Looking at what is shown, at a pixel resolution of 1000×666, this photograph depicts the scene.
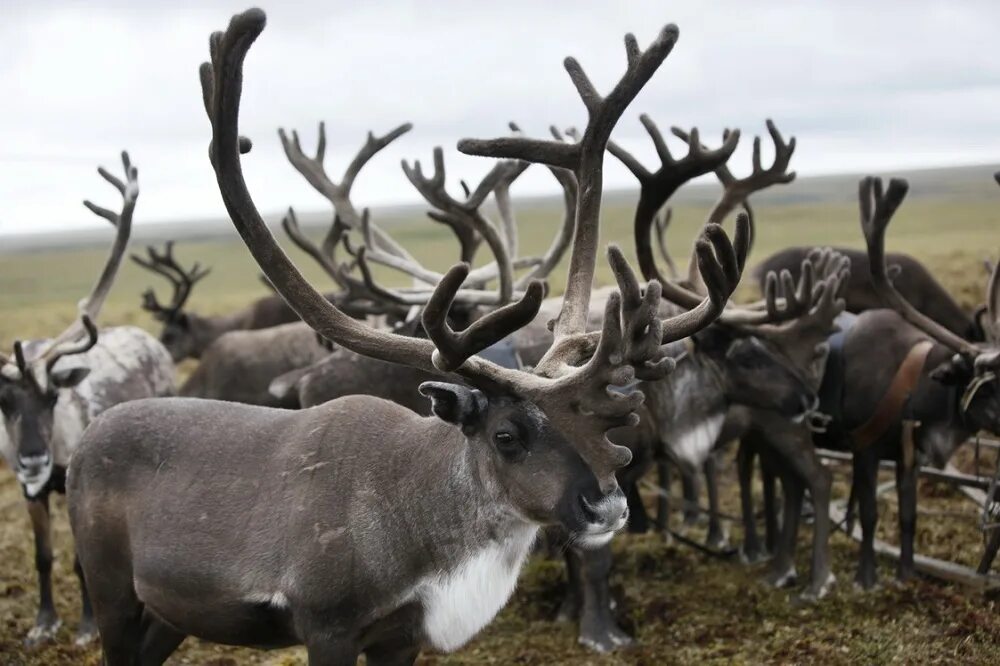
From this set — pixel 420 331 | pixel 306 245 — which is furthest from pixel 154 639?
pixel 306 245

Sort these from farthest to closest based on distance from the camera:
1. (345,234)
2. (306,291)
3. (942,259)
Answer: (942,259) → (345,234) → (306,291)

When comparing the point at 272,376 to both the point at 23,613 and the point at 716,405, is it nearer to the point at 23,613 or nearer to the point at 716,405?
the point at 23,613

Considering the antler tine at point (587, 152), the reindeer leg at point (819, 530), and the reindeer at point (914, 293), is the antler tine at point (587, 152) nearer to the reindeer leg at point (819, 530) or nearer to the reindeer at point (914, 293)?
the reindeer leg at point (819, 530)

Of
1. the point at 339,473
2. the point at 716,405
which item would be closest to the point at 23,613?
the point at 339,473

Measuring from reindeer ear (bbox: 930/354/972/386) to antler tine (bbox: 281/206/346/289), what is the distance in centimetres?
431

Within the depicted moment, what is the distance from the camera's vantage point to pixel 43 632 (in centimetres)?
646

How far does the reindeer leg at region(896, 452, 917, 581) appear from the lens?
22.4 ft

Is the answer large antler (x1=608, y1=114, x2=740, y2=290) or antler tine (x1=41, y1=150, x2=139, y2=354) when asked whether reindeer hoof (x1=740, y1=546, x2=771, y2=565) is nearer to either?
large antler (x1=608, y1=114, x2=740, y2=290)

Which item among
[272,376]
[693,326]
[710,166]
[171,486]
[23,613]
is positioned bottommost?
[23,613]

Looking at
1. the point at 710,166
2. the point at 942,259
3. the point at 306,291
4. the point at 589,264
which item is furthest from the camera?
the point at 942,259

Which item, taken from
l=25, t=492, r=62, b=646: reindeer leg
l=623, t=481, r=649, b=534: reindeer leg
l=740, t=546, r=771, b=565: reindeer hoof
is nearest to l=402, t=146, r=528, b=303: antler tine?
l=623, t=481, r=649, b=534: reindeer leg

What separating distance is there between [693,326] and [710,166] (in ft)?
7.21

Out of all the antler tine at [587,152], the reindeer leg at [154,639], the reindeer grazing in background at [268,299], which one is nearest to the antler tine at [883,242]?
the antler tine at [587,152]

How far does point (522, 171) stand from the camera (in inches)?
305
